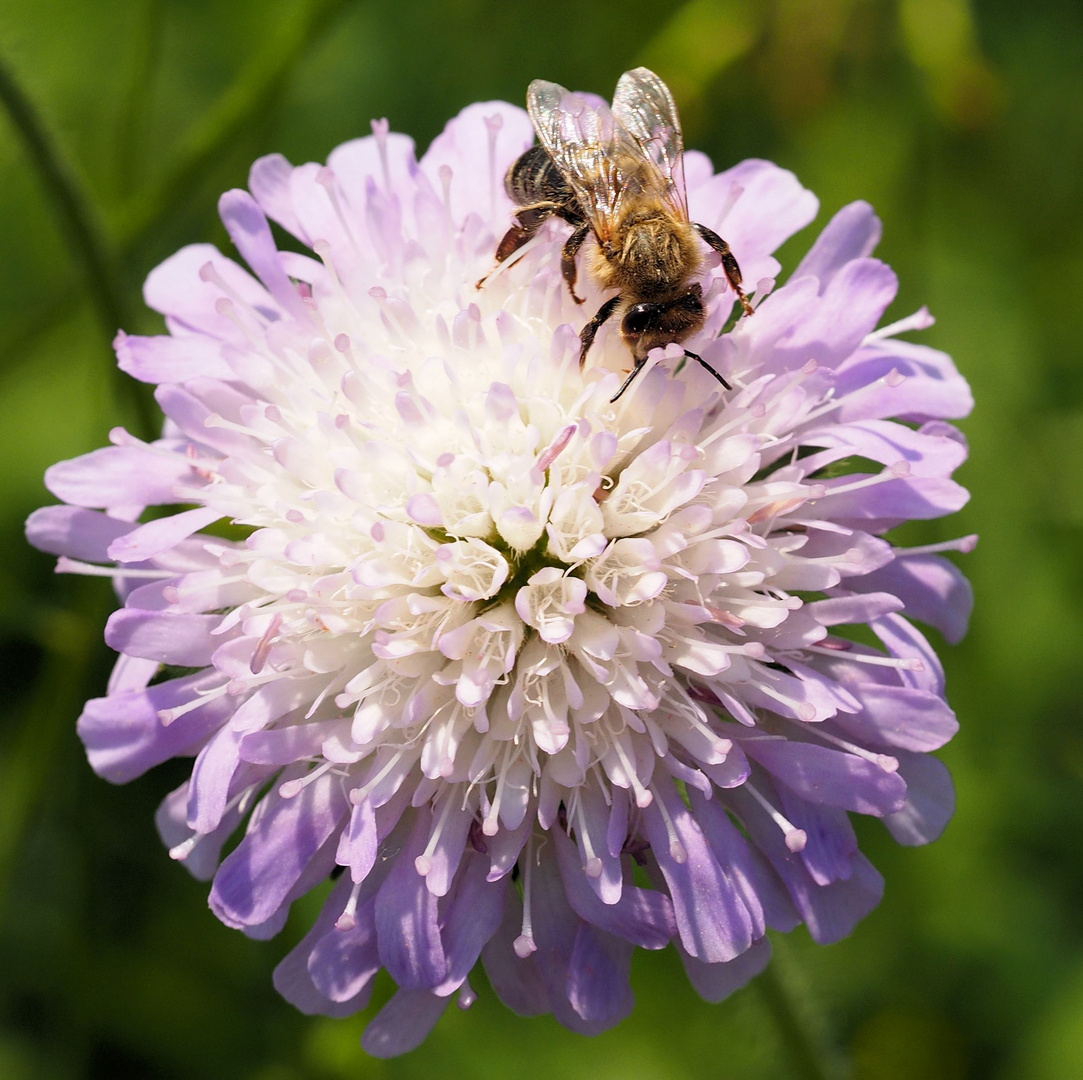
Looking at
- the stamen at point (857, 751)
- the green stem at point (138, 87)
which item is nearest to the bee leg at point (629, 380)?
the stamen at point (857, 751)

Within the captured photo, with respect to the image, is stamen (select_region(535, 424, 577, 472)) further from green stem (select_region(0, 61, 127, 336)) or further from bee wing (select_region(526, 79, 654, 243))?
green stem (select_region(0, 61, 127, 336))

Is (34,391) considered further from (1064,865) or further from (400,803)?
(1064,865)

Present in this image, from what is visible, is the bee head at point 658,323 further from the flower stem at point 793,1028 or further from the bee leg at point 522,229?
the flower stem at point 793,1028

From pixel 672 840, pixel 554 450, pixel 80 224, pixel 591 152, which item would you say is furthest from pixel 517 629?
pixel 80 224

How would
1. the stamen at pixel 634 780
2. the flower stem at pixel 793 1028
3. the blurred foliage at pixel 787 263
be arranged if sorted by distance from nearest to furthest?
1. the stamen at pixel 634 780
2. the flower stem at pixel 793 1028
3. the blurred foliage at pixel 787 263

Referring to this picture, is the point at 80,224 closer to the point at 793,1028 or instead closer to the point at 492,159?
the point at 492,159

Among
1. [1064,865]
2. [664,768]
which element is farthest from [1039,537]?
[664,768]

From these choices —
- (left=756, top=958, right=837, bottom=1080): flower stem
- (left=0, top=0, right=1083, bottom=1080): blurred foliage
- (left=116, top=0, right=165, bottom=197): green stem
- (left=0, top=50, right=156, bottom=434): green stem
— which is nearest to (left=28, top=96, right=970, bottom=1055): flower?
(left=756, top=958, right=837, bottom=1080): flower stem
